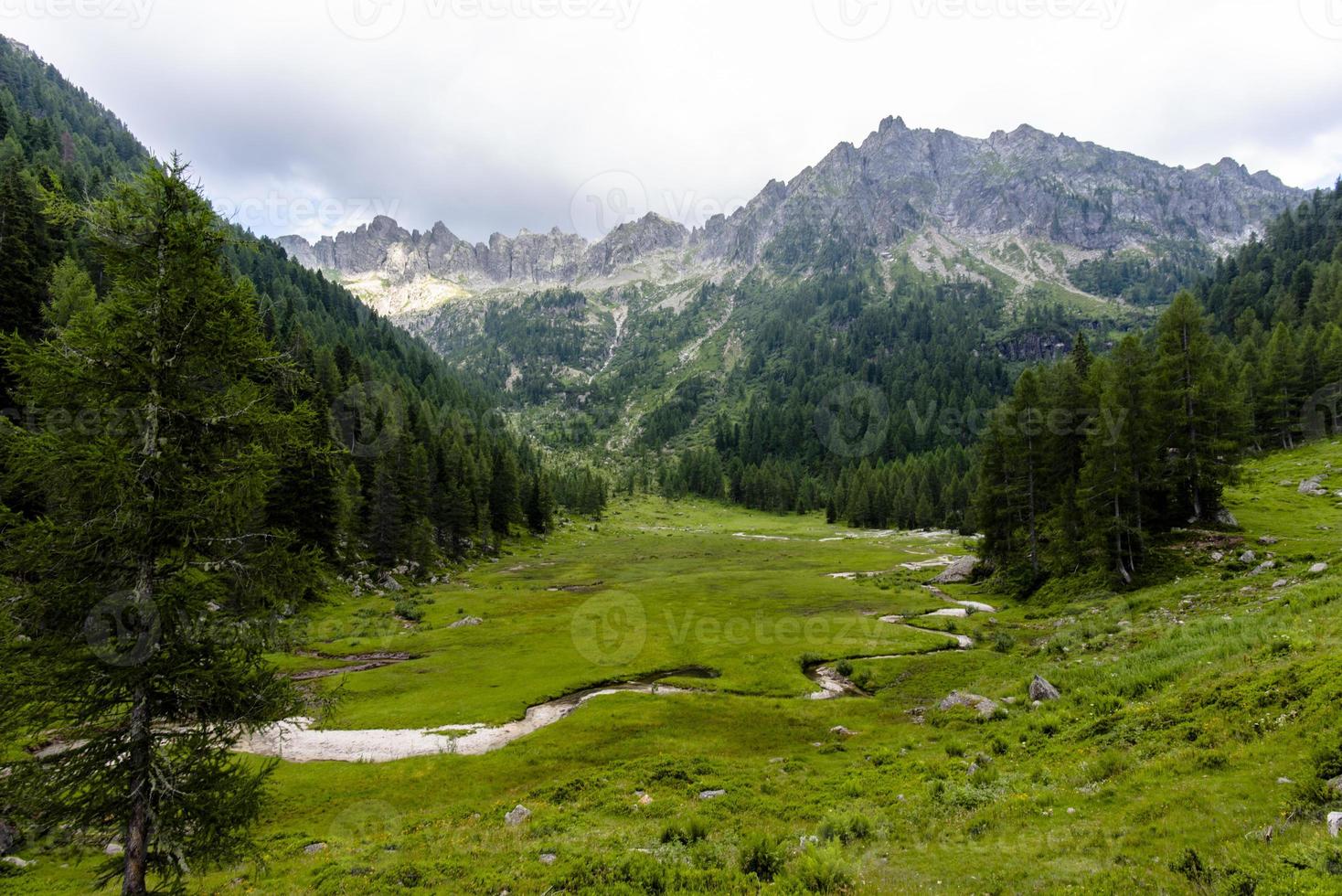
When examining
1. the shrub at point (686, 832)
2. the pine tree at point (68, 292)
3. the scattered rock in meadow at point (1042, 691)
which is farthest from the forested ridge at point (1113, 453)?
the pine tree at point (68, 292)

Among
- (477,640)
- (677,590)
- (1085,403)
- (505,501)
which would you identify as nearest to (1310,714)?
(1085,403)

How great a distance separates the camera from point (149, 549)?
12883 mm

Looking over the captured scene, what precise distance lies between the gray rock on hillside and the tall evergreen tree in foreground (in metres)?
67.0

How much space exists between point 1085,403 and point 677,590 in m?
48.1

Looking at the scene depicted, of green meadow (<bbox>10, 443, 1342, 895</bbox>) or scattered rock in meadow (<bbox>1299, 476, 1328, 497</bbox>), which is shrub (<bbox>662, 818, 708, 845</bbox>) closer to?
green meadow (<bbox>10, 443, 1342, 895</bbox>)

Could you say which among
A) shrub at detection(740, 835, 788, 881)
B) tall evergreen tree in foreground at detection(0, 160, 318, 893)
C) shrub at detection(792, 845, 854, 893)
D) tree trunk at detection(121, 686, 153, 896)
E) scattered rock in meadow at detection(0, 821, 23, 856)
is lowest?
scattered rock in meadow at detection(0, 821, 23, 856)

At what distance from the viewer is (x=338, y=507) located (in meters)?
65.5

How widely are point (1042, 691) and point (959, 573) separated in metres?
45.0

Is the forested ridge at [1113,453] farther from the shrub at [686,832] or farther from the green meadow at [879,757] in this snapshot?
the shrub at [686,832]

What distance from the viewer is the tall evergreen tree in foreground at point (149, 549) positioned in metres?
11.9

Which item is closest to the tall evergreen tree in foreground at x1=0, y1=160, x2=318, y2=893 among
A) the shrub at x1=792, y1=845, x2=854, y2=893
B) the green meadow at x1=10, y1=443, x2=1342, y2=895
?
the green meadow at x1=10, y1=443, x2=1342, y2=895

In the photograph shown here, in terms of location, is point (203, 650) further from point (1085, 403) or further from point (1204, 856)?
point (1085, 403)

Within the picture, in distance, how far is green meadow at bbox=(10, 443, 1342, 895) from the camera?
12.2 m

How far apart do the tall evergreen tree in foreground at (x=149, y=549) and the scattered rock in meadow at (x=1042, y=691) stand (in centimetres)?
2802
